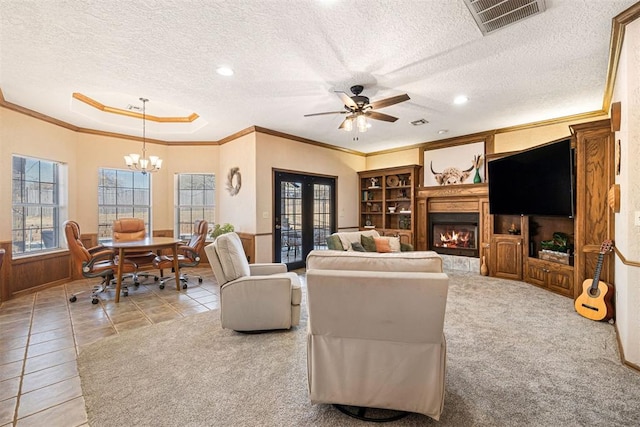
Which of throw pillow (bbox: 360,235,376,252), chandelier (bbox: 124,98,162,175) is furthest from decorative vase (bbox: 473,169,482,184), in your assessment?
chandelier (bbox: 124,98,162,175)

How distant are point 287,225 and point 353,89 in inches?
123

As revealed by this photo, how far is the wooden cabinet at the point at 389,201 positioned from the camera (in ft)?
21.1

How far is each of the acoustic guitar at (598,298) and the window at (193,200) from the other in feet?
20.5

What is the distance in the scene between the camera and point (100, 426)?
64.6 inches

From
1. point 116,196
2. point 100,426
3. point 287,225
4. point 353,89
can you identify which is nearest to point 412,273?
point 100,426

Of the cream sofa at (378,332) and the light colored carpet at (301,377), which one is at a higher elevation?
the cream sofa at (378,332)

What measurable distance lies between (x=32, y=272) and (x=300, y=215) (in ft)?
14.2

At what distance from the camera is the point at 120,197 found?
225 inches

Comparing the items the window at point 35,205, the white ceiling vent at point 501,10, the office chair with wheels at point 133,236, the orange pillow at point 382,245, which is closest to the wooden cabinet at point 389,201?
the orange pillow at point 382,245

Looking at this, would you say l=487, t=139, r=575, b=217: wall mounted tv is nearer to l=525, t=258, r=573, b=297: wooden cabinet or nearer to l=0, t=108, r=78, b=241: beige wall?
l=525, t=258, r=573, b=297: wooden cabinet

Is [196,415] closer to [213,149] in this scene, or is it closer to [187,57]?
[187,57]

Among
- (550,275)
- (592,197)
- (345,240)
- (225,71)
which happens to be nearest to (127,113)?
(225,71)

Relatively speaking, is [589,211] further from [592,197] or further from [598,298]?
[598,298]

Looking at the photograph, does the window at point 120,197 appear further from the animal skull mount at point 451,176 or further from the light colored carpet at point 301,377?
the animal skull mount at point 451,176
